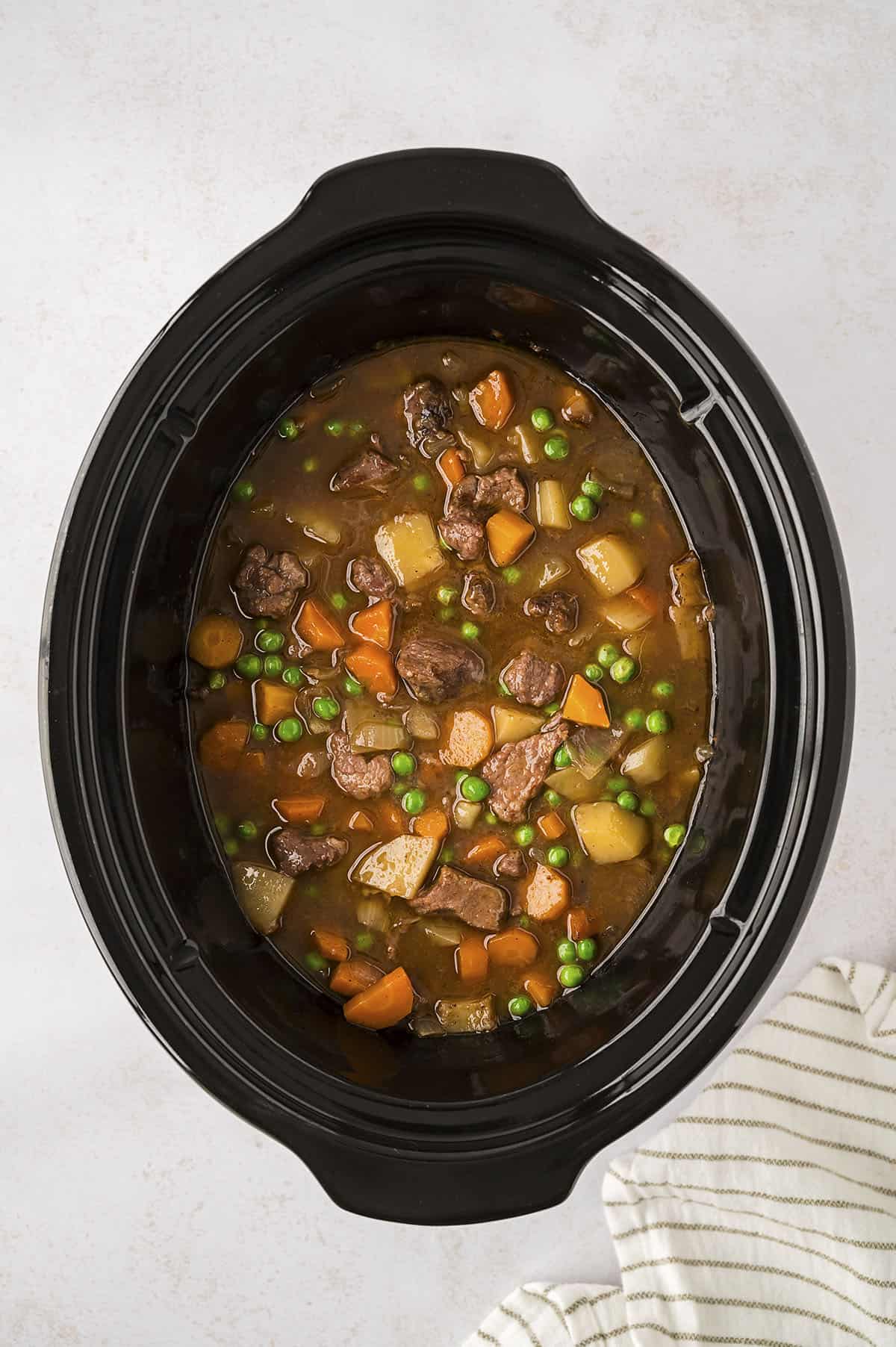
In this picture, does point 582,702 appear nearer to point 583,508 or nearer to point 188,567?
point 583,508

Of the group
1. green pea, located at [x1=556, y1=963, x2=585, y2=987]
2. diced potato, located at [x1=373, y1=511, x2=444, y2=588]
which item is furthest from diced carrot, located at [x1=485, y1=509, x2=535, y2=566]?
green pea, located at [x1=556, y1=963, x2=585, y2=987]

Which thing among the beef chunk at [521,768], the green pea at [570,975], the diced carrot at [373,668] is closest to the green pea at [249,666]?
the diced carrot at [373,668]

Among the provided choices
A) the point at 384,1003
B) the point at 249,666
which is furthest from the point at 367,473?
the point at 384,1003

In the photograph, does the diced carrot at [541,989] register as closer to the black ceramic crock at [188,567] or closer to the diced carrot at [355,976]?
the black ceramic crock at [188,567]

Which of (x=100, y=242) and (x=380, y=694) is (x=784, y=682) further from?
(x=100, y=242)

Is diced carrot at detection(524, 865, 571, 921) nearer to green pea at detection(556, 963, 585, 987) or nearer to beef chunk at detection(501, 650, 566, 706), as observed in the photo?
green pea at detection(556, 963, 585, 987)
